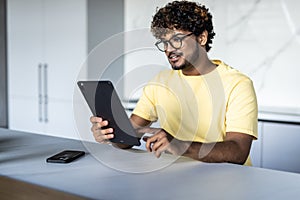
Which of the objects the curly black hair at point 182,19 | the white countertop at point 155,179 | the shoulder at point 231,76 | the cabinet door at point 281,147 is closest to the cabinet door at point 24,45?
the cabinet door at point 281,147

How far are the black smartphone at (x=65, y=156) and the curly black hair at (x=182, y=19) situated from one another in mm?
534

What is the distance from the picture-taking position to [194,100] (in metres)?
2.00

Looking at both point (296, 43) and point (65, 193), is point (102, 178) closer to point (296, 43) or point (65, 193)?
point (65, 193)

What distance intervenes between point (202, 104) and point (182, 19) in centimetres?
35

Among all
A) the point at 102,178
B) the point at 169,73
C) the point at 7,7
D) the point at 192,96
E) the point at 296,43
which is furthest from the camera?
the point at 7,7

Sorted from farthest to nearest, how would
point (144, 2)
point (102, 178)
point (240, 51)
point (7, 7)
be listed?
point (7, 7) → point (144, 2) → point (240, 51) → point (102, 178)

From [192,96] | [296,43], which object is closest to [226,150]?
[192,96]

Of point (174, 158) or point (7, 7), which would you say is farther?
point (7, 7)

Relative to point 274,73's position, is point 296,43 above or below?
above

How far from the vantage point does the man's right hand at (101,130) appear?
1633 millimetres

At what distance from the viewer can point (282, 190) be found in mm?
1208

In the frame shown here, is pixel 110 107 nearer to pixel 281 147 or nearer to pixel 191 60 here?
pixel 191 60

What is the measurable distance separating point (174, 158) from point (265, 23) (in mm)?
1730

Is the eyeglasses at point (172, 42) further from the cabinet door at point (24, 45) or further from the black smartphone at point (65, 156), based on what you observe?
the cabinet door at point (24, 45)
